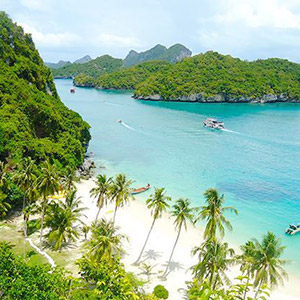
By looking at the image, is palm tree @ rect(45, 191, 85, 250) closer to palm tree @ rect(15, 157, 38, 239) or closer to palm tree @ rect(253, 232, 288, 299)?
palm tree @ rect(15, 157, 38, 239)

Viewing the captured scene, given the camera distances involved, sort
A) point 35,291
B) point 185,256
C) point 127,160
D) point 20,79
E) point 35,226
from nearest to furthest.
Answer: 1. point 35,291
2. point 185,256
3. point 35,226
4. point 20,79
5. point 127,160

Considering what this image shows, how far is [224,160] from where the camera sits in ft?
252

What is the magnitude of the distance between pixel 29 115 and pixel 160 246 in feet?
119

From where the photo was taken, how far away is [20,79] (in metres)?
66.4

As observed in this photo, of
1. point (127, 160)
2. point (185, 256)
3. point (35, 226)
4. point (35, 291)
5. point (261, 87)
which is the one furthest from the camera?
point (261, 87)

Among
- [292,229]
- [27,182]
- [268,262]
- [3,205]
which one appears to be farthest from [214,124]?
[268,262]

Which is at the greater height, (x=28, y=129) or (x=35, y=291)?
(x=28, y=129)

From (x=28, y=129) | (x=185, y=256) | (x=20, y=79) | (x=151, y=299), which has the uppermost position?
(x=20, y=79)

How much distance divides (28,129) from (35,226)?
65.5ft

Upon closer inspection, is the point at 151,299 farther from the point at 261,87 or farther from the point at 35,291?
the point at 261,87

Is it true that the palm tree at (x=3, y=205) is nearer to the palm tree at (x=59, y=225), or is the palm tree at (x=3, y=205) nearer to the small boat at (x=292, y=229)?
the palm tree at (x=59, y=225)

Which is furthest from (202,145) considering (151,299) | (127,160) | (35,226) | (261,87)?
(261,87)

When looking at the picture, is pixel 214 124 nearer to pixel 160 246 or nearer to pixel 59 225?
pixel 160 246

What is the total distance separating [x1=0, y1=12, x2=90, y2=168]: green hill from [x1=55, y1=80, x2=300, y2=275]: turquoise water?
42.4 feet
